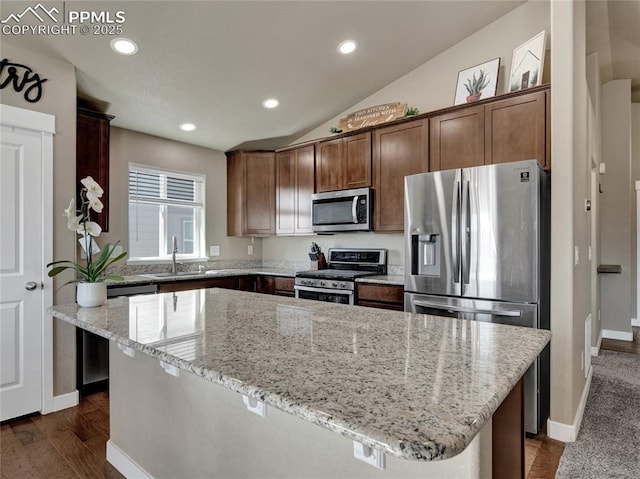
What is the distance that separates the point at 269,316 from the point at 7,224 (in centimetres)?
225

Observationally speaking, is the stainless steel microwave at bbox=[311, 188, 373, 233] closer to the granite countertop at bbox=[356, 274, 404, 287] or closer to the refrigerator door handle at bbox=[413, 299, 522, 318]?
the granite countertop at bbox=[356, 274, 404, 287]

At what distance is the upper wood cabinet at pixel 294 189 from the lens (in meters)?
4.27

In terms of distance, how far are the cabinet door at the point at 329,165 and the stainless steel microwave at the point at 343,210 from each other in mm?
101

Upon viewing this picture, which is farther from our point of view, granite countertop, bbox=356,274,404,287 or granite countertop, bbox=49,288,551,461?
granite countertop, bbox=356,274,404,287

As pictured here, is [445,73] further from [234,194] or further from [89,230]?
[89,230]

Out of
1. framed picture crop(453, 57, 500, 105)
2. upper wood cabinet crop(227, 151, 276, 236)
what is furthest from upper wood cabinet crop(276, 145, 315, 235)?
framed picture crop(453, 57, 500, 105)

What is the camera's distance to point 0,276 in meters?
2.55

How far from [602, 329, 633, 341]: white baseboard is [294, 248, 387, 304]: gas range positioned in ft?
10.8

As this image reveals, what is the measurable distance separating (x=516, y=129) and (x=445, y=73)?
1191mm

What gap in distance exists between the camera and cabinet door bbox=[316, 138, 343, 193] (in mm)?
4000

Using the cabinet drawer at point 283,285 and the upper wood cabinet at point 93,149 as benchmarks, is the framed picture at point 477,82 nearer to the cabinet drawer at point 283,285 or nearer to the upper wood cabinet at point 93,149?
the cabinet drawer at point 283,285

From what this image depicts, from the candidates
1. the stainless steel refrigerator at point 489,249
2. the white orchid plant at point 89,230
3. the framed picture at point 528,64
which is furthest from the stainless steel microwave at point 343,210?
the white orchid plant at point 89,230

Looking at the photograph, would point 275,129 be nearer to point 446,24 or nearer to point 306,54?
point 306,54

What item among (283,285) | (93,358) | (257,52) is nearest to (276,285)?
(283,285)
